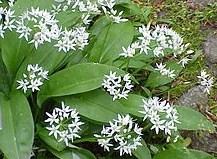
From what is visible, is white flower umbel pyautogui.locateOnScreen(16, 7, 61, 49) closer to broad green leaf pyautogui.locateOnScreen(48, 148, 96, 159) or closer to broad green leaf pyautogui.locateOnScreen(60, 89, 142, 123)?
broad green leaf pyautogui.locateOnScreen(60, 89, 142, 123)

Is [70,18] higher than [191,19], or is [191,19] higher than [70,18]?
[70,18]

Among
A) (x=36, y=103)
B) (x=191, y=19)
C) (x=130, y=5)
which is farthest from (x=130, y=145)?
(x=191, y=19)

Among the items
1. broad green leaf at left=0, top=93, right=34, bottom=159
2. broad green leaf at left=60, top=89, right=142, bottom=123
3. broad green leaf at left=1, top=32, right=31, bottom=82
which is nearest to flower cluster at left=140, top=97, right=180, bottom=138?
broad green leaf at left=60, top=89, right=142, bottom=123

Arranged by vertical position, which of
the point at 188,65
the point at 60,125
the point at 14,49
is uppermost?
the point at 14,49

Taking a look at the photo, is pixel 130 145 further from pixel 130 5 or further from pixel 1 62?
pixel 130 5

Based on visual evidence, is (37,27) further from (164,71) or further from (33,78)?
(164,71)

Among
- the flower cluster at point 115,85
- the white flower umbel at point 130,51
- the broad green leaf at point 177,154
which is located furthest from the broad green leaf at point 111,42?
the broad green leaf at point 177,154

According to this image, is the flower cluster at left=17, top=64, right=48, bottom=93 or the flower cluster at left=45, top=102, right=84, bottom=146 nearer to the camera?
the flower cluster at left=45, top=102, right=84, bottom=146
